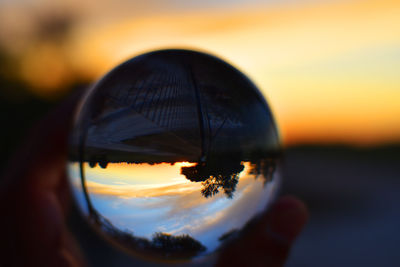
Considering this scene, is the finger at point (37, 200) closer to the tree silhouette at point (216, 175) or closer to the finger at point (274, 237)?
the finger at point (274, 237)

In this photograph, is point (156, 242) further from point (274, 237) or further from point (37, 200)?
point (37, 200)

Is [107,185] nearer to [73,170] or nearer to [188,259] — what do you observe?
[73,170]

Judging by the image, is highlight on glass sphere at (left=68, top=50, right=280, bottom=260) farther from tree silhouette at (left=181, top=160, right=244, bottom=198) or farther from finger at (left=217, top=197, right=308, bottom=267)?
finger at (left=217, top=197, right=308, bottom=267)

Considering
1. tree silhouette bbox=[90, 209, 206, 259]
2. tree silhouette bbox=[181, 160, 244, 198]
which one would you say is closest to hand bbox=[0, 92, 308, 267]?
tree silhouette bbox=[90, 209, 206, 259]

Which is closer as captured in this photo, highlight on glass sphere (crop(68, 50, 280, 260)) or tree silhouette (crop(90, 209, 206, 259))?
highlight on glass sphere (crop(68, 50, 280, 260))

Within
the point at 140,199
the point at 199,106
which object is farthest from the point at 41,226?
the point at 199,106

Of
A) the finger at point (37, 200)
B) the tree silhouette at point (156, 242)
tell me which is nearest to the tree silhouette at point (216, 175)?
the tree silhouette at point (156, 242)

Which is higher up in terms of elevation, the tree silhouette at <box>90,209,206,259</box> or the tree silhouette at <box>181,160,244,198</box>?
the tree silhouette at <box>181,160,244,198</box>
